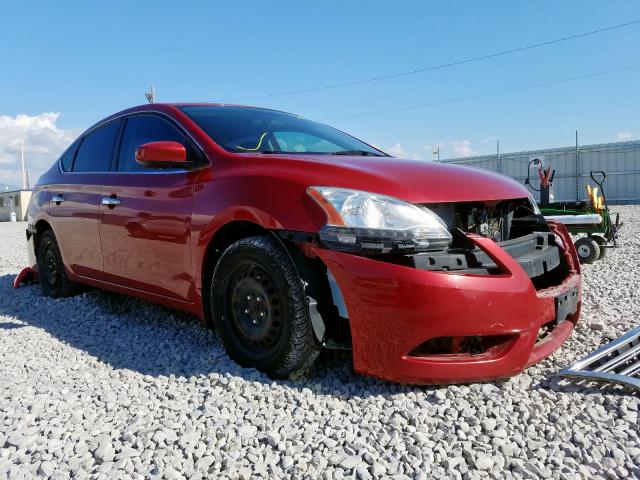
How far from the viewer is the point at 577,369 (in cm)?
253

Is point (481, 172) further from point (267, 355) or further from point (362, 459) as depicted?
point (362, 459)

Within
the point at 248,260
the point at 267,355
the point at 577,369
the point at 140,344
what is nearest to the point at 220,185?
the point at 248,260

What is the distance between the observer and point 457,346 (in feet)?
7.77

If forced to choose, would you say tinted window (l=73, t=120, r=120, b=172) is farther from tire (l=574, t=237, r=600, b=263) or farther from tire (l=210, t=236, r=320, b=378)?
tire (l=574, t=237, r=600, b=263)

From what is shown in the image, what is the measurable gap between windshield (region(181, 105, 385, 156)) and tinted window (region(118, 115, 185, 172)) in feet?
0.60

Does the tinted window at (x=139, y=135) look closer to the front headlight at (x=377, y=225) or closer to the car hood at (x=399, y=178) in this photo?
the car hood at (x=399, y=178)

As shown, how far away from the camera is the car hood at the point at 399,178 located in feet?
8.02

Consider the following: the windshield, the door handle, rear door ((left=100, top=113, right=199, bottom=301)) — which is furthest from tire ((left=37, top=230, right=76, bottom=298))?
the windshield

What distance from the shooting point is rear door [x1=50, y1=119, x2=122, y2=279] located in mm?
4090

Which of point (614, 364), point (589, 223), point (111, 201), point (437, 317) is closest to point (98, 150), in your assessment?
point (111, 201)

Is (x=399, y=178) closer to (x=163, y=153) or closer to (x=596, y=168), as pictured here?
(x=163, y=153)

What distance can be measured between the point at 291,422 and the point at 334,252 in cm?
75

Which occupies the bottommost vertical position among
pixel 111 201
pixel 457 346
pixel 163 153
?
pixel 457 346

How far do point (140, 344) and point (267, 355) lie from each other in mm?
1177
